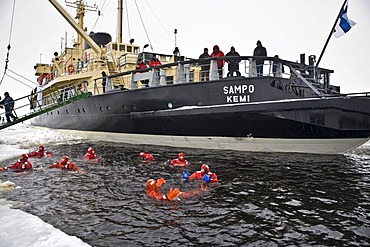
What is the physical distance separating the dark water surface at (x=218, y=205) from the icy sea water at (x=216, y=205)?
0.04 feet

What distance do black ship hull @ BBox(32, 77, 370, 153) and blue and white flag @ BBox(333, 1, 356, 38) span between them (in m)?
3.75

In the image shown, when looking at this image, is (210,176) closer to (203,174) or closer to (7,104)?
(203,174)

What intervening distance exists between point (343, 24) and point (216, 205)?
367 inches

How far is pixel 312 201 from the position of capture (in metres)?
4.74

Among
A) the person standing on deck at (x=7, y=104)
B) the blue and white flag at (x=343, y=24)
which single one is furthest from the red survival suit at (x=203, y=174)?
the person standing on deck at (x=7, y=104)

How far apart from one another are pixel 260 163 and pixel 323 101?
237cm

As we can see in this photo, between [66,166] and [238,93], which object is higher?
[238,93]

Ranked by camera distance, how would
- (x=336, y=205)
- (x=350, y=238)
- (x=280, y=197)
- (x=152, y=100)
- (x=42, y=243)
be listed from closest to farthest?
(x=42, y=243) < (x=350, y=238) < (x=336, y=205) < (x=280, y=197) < (x=152, y=100)

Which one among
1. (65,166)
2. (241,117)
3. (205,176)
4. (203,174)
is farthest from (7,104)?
(205,176)

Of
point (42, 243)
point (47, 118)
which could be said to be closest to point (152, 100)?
point (42, 243)

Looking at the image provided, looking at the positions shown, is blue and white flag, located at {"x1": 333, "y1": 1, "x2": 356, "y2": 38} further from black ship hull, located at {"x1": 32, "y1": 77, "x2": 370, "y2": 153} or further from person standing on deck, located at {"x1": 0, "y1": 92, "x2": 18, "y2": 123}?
person standing on deck, located at {"x1": 0, "y1": 92, "x2": 18, "y2": 123}

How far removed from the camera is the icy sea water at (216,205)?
3.52m

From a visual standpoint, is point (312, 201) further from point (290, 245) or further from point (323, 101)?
point (323, 101)

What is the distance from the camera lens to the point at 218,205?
461 centimetres
